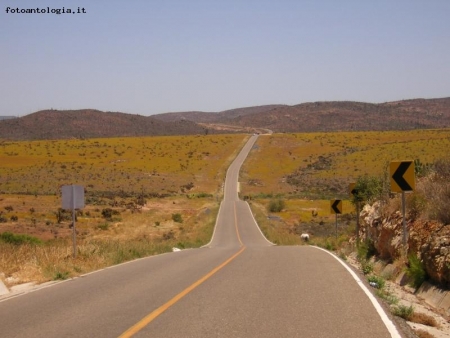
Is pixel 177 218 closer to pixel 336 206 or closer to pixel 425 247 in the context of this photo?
pixel 336 206

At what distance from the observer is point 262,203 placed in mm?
72812

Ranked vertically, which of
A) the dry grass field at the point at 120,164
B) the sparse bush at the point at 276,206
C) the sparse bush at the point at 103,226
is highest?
the dry grass field at the point at 120,164

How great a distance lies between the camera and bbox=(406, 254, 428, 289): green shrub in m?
12.4

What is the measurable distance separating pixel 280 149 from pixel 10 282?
117 m

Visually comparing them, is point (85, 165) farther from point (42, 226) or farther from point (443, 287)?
point (443, 287)

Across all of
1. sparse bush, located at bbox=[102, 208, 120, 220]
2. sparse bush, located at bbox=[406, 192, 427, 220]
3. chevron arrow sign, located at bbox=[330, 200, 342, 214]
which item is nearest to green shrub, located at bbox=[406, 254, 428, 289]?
sparse bush, located at bbox=[406, 192, 427, 220]

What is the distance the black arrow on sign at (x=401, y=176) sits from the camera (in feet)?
49.2

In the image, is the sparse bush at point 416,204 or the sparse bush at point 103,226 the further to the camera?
the sparse bush at point 103,226

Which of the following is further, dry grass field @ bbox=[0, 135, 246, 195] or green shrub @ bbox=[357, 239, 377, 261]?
dry grass field @ bbox=[0, 135, 246, 195]

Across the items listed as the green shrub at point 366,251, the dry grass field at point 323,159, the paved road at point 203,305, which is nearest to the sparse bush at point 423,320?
the paved road at point 203,305

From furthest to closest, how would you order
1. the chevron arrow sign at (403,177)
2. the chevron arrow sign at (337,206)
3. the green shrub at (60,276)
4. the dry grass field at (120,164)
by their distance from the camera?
the dry grass field at (120,164)
the chevron arrow sign at (337,206)
the chevron arrow sign at (403,177)
the green shrub at (60,276)

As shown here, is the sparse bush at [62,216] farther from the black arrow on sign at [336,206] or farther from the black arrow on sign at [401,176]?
the black arrow on sign at [401,176]

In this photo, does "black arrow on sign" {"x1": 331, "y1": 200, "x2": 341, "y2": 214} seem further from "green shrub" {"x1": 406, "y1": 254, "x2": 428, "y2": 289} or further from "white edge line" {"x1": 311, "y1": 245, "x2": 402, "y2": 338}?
"green shrub" {"x1": 406, "y1": 254, "x2": 428, "y2": 289}

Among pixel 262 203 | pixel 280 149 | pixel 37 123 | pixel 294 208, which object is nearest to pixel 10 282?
pixel 294 208
